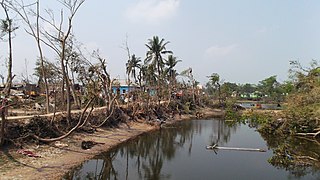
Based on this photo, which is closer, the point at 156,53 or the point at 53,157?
the point at 53,157

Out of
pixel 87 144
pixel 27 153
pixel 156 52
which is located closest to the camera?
pixel 27 153

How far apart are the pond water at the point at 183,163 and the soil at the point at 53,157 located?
2.05 feet

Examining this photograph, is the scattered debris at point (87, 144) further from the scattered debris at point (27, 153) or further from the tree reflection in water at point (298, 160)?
the tree reflection in water at point (298, 160)

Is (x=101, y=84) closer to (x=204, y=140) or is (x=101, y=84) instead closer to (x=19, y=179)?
(x=204, y=140)

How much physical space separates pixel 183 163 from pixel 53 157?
675cm

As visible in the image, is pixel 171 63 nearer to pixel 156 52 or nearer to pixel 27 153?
pixel 156 52

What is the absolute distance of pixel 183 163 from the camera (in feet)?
55.0

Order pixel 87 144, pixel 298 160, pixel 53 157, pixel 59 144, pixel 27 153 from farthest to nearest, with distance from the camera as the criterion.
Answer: pixel 87 144, pixel 59 144, pixel 298 160, pixel 53 157, pixel 27 153

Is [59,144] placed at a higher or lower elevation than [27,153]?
higher

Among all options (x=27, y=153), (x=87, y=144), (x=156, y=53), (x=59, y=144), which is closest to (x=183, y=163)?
(x=87, y=144)

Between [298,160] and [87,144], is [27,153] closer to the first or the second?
[87,144]

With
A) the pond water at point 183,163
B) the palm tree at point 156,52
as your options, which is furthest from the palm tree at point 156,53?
the pond water at point 183,163

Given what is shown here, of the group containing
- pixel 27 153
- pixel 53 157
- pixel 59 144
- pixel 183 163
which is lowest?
pixel 183 163

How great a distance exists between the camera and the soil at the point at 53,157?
12641mm
